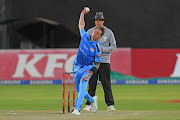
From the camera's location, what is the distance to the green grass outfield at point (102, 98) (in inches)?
552

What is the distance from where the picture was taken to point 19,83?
24.0 metres

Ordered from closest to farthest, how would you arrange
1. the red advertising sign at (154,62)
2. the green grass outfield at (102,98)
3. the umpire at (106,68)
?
the umpire at (106,68)
the green grass outfield at (102,98)
the red advertising sign at (154,62)

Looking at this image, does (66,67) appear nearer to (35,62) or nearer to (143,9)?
(35,62)

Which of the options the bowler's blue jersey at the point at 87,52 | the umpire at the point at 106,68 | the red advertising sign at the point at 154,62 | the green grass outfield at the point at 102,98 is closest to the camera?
the bowler's blue jersey at the point at 87,52

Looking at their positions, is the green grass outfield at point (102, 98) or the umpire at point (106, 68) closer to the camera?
the umpire at point (106, 68)

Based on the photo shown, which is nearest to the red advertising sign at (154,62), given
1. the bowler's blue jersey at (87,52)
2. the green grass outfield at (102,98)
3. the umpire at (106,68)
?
the green grass outfield at (102,98)

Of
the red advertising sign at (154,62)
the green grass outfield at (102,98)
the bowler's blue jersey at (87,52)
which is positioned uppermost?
the bowler's blue jersey at (87,52)

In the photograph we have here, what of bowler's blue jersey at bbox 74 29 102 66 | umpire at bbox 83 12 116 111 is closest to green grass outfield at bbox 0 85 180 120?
umpire at bbox 83 12 116 111

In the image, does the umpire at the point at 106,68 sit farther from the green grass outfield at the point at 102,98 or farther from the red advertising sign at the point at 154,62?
the red advertising sign at the point at 154,62

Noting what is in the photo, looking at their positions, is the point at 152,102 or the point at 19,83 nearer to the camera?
the point at 152,102

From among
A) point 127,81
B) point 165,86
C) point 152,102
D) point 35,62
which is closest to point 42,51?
point 35,62

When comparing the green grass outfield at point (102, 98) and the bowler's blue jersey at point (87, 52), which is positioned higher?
the bowler's blue jersey at point (87, 52)

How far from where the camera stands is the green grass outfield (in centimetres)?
1402

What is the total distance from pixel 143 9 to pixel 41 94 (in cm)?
1053
